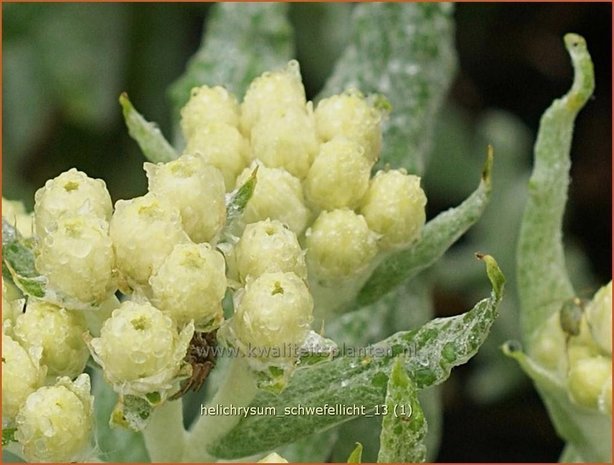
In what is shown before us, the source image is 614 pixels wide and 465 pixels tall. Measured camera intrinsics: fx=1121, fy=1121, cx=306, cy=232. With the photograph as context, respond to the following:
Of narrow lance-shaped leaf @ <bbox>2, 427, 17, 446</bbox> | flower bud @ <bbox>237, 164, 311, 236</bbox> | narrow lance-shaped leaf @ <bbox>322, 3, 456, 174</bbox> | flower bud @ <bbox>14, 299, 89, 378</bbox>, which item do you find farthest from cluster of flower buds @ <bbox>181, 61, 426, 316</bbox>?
narrow lance-shaped leaf @ <bbox>322, 3, 456, 174</bbox>

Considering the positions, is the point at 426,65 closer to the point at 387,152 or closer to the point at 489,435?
the point at 387,152

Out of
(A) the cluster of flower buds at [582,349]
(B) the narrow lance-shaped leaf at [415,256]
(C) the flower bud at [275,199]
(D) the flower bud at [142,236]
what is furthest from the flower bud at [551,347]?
(D) the flower bud at [142,236]

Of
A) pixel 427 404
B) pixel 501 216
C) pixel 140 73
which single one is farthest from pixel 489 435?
pixel 140 73

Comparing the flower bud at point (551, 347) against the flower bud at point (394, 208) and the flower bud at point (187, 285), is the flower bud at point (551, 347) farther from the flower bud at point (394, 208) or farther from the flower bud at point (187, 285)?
the flower bud at point (187, 285)

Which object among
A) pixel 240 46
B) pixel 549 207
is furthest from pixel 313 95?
pixel 549 207

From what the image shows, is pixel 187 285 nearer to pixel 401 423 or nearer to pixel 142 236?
pixel 142 236

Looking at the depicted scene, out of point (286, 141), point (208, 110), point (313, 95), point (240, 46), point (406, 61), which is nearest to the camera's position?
point (286, 141)

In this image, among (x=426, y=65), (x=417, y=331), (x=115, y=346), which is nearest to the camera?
(x=115, y=346)
